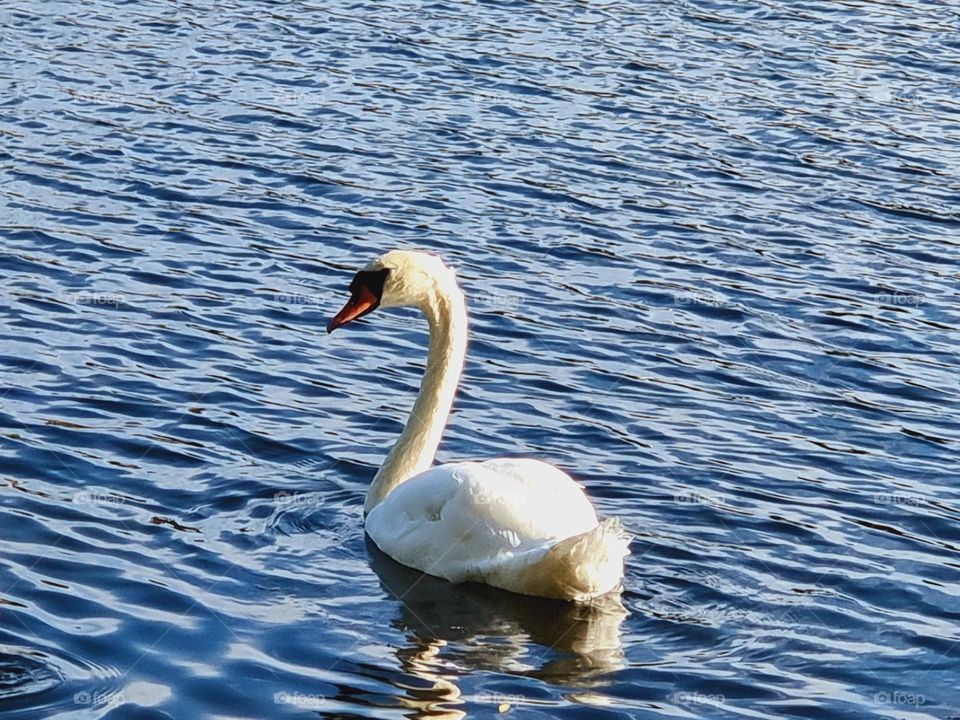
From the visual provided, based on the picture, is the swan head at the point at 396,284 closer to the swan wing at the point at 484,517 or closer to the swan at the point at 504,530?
the swan at the point at 504,530

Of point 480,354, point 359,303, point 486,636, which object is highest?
point 359,303

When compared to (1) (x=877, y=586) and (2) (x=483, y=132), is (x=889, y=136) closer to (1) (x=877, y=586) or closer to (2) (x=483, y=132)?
(2) (x=483, y=132)

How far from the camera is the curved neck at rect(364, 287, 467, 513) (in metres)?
9.84

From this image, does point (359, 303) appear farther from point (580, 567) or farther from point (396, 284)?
point (580, 567)

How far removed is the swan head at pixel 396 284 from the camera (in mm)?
9836

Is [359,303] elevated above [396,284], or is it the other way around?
[396,284]

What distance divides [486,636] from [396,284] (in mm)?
2324

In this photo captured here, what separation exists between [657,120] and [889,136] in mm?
2381

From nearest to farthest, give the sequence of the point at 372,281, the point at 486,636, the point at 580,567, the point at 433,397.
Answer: the point at 486,636 → the point at 580,567 → the point at 372,281 → the point at 433,397

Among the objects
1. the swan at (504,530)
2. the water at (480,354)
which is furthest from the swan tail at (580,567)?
the water at (480,354)

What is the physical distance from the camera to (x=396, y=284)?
988cm

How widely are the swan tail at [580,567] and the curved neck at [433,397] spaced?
4.08 ft

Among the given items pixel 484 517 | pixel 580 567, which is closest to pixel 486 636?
pixel 580 567

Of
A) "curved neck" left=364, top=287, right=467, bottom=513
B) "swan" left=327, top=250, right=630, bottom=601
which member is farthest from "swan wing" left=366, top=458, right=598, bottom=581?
"curved neck" left=364, top=287, right=467, bottom=513
